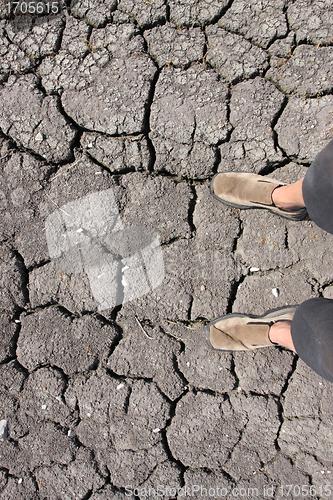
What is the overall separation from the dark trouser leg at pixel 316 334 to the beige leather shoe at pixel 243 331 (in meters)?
0.22

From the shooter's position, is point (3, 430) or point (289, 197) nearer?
point (289, 197)

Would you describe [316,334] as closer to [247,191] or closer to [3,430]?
[247,191]

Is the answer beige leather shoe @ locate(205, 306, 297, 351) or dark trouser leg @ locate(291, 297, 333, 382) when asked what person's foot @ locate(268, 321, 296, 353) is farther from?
dark trouser leg @ locate(291, 297, 333, 382)

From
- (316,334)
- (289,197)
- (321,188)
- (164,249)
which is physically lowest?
(316,334)

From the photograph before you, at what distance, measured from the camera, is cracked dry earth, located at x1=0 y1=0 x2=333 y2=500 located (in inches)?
73.6

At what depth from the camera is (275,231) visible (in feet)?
6.48

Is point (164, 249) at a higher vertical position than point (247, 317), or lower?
higher

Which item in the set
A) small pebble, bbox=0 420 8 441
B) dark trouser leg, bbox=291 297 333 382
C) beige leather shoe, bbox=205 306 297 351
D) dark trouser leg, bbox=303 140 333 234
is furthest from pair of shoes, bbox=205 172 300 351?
small pebble, bbox=0 420 8 441

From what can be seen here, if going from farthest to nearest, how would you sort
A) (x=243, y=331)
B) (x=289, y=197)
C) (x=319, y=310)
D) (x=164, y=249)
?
(x=164, y=249), (x=243, y=331), (x=289, y=197), (x=319, y=310)

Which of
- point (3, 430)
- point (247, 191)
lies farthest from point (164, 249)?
point (3, 430)

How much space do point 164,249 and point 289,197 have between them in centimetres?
78

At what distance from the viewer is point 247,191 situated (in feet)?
6.14

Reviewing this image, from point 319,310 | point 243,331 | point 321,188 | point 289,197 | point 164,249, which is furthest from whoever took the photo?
point 164,249

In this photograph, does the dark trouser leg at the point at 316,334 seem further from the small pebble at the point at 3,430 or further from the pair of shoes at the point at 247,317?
the small pebble at the point at 3,430
